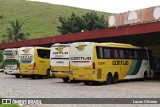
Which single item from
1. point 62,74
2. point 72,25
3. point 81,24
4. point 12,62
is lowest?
point 62,74

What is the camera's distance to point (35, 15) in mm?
114188

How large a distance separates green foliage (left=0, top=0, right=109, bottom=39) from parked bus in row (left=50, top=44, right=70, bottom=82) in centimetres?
6819

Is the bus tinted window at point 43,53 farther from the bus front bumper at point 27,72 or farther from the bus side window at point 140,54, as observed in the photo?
the bus side window at point 140,54

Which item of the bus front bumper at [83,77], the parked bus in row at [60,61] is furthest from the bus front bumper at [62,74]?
the bus front bumper at [83,77]

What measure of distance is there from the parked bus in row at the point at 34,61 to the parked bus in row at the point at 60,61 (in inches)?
178

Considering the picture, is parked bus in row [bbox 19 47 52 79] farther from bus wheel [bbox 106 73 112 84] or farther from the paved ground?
the paved ground

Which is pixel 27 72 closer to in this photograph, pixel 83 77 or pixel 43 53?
pixel 43 53

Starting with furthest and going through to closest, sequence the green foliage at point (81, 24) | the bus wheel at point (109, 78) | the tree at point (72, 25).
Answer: the green foliage at point (81, 24) < the tree at point (72, 25) < the bus wheel at point (109, 78)

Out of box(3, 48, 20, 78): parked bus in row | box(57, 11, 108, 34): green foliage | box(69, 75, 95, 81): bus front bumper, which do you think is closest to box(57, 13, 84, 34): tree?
box(57, 11, 108, 34): green foliage

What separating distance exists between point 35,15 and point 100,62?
93.8m

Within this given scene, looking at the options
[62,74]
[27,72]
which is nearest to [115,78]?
[62,74]

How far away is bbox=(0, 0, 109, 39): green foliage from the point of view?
99238 mm

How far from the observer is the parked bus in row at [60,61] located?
2445 centimetres

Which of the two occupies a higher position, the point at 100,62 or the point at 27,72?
the point at 100,62
